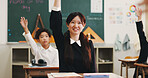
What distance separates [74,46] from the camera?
160 centimetres

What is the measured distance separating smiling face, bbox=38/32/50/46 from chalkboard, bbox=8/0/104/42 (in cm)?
181

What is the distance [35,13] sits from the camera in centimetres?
530

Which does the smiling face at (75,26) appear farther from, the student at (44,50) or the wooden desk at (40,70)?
the student at (44,50)

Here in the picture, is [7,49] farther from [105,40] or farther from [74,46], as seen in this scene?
[74,46]

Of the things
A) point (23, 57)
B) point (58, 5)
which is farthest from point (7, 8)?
point (58, 5)

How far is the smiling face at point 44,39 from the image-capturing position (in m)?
3.45

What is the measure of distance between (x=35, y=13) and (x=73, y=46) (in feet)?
12.8

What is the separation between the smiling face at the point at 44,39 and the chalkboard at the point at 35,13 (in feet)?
5.93

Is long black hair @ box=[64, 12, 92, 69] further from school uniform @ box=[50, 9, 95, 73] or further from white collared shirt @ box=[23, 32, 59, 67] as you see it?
white collared shirt @ box=[23, 32, 59, 67]

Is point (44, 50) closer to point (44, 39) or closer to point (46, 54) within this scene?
point (46, 54)

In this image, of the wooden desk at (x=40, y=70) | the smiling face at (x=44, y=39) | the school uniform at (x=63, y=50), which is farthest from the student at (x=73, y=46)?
the smiling face at (x=44, y=39)

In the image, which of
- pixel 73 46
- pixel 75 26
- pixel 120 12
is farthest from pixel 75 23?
pixel 120 12

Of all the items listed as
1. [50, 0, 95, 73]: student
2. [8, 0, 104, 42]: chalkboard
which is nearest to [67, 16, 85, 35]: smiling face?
[50, 0, 95, 73]: student

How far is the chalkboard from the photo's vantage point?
5.20 meters
